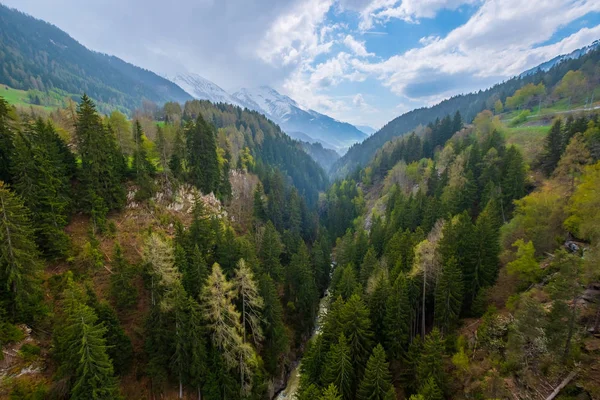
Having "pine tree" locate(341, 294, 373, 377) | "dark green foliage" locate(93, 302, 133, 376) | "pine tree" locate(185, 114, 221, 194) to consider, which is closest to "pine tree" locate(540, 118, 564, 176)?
"pine tree" locate(341, 294, 373, 377)

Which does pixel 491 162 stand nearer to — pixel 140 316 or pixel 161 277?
pixel 161 277

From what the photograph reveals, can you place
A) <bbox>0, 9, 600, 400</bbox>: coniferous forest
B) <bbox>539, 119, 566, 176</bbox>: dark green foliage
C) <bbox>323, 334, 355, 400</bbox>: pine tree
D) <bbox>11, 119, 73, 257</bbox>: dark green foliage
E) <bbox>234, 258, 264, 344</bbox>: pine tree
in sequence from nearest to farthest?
<bbox>0, 9, 600, 400</bbox>: coniferous forest < <bbox>323, 334, 355, 400</bbox>: pine tree < <bbox>234, 258, 264, 344</bbox>: pine tree < <bbox>11, 119, 73, 257</bbox>: dark green foliage < <bbox>539, 119, 566, 176</bbox>: dark green foliage

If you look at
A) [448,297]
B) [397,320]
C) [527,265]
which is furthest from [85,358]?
[527,265]

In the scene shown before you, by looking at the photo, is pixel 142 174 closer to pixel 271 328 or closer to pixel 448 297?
pixel 271 328

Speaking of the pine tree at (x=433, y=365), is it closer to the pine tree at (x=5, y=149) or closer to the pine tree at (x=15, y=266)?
the pine tree at (x=15, y=266)

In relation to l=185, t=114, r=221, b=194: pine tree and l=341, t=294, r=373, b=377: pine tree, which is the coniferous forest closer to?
l=341, t=294, r=373, b=377: pine tree
